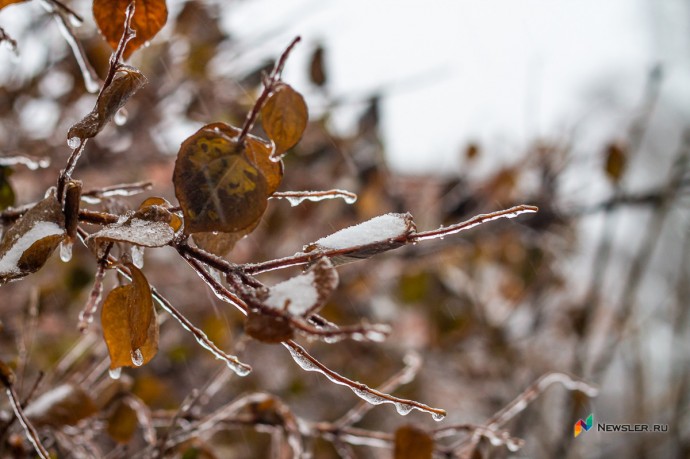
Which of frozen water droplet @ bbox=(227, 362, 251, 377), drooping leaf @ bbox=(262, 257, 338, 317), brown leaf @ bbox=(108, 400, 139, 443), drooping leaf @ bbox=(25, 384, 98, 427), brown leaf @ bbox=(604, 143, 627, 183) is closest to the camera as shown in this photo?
drooping leaf @ bbox=(262, 257, 338, 317)

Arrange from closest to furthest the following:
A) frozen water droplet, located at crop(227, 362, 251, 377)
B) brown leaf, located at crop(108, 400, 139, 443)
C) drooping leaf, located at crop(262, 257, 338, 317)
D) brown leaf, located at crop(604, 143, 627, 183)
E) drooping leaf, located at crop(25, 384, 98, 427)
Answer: drooping leaf, located at crop(262, 257, 338, 317), frozen water droplet, located at crop(227, 362, 251, 377), drooping leaf, located at crop(25, 384, 98, 427), brown leaf, located at crop(108, 400, 139, 443), brown leaf, located at crop(604, 143, 627, 183)

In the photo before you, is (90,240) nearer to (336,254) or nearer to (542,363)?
(336,254)

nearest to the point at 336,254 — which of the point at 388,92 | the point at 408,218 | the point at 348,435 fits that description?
the point at 408,218

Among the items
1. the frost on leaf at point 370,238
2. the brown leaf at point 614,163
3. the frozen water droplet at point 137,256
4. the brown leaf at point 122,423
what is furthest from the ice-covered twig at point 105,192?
the brown leaf at point 614,163

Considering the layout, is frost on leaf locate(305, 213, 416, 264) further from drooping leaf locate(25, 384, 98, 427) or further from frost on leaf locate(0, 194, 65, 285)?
drooping leaf locate(25, 384, 98, 427)

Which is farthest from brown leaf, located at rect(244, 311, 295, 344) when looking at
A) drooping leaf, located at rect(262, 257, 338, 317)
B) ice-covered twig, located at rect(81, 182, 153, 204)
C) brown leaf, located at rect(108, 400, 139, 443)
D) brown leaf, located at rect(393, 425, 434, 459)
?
brown leaf, located at rect(108, 400, 139, 443)

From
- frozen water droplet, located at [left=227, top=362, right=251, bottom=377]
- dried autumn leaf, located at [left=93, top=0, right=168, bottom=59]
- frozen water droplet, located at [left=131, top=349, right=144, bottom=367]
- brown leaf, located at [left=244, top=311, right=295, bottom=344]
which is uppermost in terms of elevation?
dried autumn leaf, located at [left=93, top=0, right=168, bottom=59]

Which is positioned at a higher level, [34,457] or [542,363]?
[542,363]
